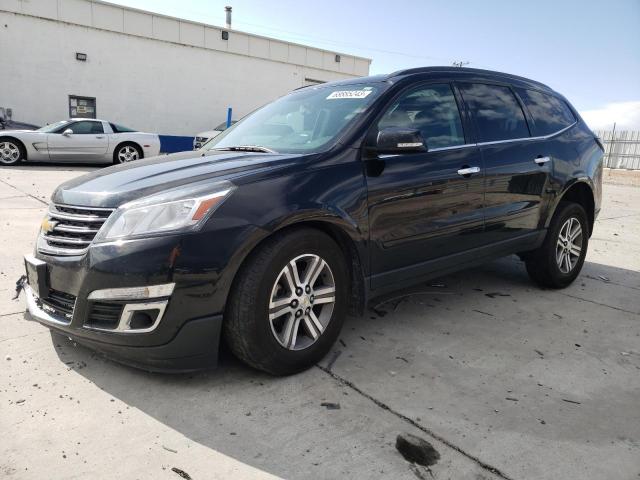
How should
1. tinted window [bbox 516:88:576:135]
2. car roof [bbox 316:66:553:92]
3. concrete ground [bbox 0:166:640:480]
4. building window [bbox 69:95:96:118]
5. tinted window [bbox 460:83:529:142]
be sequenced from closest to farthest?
concrete ground [bbox 0:166:640:480] < car roof [bbox 316:66:553:92] < tinted window [bbox 460:83:529:142] < tinted window [bbox 516:88:576:135] < building window [bbox 69:95:96:118]

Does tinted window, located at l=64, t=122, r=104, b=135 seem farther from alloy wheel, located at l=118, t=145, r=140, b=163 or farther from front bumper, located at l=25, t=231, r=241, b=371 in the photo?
front bumper, located at l=25, t=231, r=241, b=371

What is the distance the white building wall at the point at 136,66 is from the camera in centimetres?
1844

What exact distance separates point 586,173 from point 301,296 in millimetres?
3312

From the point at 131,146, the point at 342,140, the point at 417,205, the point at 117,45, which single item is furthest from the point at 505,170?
the point at 117,45

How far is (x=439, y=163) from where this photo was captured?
333cm

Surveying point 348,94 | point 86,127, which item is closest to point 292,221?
point 348,94

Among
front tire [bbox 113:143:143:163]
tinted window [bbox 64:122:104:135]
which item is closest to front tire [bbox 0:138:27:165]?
tinted window [bbox 64:122:104:135]

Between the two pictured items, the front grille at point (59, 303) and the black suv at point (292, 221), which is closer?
the black suv at point (292, 221)

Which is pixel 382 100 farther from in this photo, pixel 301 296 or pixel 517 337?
pixel 517 337

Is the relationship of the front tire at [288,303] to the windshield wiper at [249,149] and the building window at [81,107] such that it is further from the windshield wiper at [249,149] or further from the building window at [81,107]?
the building window at [81,107]

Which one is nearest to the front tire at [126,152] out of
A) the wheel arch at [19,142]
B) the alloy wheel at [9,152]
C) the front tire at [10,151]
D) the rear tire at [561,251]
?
the wheel arch at [19,142]

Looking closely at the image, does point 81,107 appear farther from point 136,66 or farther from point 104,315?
point 104,315

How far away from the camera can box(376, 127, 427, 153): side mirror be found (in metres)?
2.90

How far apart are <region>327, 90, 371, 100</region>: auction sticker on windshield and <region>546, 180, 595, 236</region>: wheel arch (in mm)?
2252
